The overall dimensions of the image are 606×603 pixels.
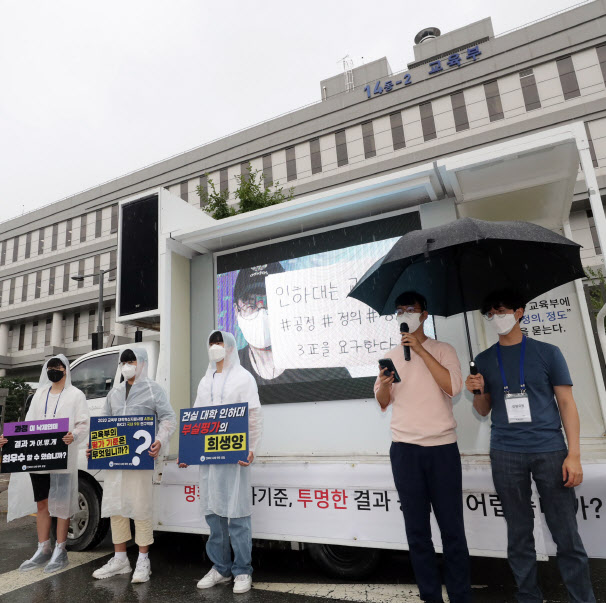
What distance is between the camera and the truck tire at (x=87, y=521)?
482cm

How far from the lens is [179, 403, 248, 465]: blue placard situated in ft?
12.1

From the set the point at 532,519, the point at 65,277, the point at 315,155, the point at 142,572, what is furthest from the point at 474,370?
the point at 65,277

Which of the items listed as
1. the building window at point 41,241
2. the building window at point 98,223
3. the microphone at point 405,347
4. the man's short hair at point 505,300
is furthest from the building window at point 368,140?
the building window at point 41,241

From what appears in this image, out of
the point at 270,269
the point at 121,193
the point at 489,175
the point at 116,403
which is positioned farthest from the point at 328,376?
the point at 121,193

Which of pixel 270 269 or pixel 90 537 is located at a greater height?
pixel 270 269

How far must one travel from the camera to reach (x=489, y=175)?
4.01m

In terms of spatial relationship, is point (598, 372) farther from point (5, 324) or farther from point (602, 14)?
point (5, 324)

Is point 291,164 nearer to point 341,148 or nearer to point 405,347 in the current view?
point 341,148

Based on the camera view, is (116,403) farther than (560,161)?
Yes

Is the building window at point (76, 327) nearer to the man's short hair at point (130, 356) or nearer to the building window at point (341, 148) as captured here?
the building window at point (341, 148)

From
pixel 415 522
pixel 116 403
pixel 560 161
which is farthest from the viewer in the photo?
pixel 116 403

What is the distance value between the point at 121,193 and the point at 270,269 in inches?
1393

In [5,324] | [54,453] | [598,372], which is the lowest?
[54,453]

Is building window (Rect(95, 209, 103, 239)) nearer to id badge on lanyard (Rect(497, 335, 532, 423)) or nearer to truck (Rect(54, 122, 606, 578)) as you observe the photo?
Answer: truck (Rect(54, 122, 606, 578))
